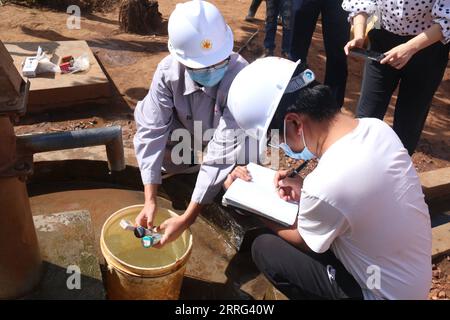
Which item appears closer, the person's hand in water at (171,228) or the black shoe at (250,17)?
the person's hand in water at (171,228)

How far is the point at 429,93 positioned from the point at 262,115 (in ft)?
5.33

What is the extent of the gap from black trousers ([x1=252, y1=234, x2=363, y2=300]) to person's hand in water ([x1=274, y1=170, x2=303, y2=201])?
0.24 meters

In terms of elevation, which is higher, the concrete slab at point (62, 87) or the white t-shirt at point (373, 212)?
the white t-shirt at point (373, 212)

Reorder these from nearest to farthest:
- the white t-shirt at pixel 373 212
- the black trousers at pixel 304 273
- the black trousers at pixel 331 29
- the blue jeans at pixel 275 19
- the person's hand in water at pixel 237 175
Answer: the white t-shirt at pixel 373 212 → the black trousers at pixel 304 273 → the person's hand in water at pixel 237 175 → the black trousers at pixel 331 29 → the blue jeans at pixel 275 19

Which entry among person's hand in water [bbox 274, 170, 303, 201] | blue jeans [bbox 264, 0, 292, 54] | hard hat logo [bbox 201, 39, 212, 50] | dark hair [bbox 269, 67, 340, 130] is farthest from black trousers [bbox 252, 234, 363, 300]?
blue jeans [bbox 264, 0, 292, 54]

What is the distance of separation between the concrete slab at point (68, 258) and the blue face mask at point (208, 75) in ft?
3.43

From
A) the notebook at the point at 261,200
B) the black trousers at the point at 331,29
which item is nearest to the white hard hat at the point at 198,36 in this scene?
the notebook at the point at 261,200

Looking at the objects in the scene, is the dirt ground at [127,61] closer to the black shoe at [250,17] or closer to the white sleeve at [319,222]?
the black shoe at [250,17]

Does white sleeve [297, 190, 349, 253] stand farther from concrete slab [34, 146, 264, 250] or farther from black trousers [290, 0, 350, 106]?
black trousers [290, 0, 350, 106]

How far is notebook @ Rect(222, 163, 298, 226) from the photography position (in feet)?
7.27

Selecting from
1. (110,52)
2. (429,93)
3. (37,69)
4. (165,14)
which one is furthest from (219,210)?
(165,14)

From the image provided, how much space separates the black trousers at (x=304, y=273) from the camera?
2.11m

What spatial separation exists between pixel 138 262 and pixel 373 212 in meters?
1.40

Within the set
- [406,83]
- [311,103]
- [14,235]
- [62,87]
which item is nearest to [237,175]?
[311,103]
